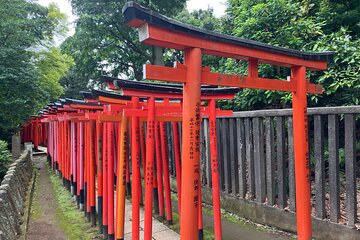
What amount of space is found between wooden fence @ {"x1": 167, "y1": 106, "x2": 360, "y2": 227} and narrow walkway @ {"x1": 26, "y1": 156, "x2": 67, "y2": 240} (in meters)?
3.28

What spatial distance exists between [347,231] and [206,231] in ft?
7.19

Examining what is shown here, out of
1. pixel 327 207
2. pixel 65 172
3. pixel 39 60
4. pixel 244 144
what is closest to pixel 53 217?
pixel 65 172

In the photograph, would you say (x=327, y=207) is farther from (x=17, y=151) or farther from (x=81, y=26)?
(x=17, y=151)

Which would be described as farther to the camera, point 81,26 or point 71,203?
point 81,26

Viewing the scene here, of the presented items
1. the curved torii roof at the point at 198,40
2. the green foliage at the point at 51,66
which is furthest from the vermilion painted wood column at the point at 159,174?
the green foliage at the point at 51,66

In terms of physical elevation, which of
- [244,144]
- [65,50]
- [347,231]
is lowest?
[347,231]

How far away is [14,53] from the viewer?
10.2 m

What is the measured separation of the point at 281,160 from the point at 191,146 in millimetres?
3119

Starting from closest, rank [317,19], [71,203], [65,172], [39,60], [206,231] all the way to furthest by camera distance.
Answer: [206,231] < [317,19] < [71,203] < [65,172] < [39,60]

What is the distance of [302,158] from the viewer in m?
3.31

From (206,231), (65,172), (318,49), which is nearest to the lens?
(206,231)

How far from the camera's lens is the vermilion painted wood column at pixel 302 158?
10.8ft

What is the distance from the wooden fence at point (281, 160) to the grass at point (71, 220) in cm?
270

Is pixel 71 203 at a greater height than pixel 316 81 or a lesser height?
lesser
